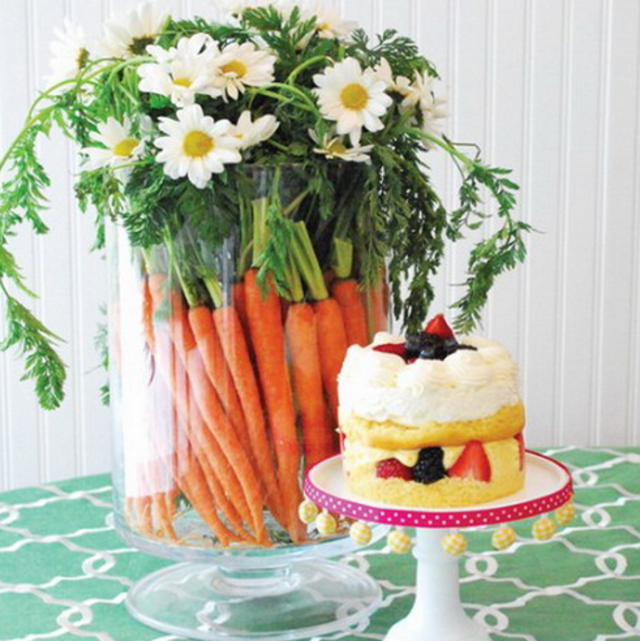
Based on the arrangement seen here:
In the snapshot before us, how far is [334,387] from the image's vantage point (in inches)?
44.6

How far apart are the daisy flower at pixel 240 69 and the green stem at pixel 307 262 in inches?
4.9

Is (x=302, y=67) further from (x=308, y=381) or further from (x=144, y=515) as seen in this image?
(x=144, y=515)

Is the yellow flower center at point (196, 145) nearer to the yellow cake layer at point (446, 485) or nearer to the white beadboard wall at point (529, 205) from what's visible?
the yellow cake layer at point (446, 485)

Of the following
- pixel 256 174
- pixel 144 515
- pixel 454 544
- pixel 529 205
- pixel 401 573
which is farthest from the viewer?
pixel 529 205

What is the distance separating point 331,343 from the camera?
44.0 inches

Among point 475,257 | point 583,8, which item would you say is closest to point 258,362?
point 475,257

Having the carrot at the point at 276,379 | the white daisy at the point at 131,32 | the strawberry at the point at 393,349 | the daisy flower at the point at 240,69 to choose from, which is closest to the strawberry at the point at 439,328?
the strawberry at the point at 393,349

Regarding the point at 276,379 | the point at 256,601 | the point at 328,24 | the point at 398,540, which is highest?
the point at 328,24

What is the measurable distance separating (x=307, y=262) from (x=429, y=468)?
0.74 feet

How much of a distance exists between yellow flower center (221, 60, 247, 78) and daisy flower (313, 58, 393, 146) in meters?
0.06

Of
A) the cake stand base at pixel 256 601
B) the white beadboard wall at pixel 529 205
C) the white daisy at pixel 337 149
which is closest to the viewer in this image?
the white daisy at pixel 337 149

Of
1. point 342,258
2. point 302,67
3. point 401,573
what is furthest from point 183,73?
point 401,573

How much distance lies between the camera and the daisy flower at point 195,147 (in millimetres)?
1009

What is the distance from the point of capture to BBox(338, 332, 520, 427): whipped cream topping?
37.8 inches
